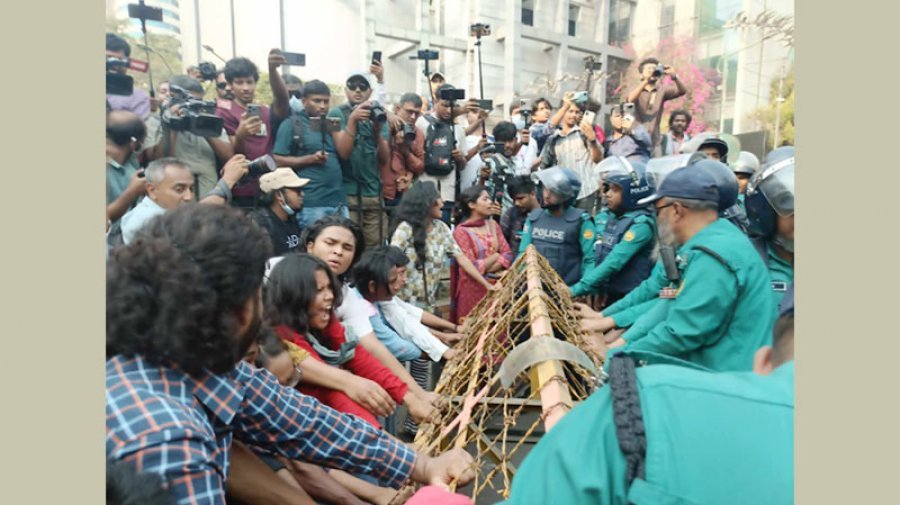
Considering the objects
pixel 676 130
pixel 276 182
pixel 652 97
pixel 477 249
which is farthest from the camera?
pixel 676 130

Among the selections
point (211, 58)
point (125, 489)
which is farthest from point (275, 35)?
point (125, 489)

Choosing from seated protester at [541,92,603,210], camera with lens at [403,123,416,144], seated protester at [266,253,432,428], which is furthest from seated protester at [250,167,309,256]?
seated protester at [541,92,603,210]

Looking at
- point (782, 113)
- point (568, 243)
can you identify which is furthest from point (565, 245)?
point (782, 113)

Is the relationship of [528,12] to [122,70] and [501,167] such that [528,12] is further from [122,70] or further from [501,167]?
[501,167]

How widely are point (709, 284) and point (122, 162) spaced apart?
1.49 metres

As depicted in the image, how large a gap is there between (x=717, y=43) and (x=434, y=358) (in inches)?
71.6

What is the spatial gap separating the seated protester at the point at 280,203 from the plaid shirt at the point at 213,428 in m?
1.83

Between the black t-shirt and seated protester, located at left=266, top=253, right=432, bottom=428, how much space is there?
3.51 ft

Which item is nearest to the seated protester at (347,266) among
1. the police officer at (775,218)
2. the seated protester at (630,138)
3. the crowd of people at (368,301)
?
the crowd of people at (368,301)

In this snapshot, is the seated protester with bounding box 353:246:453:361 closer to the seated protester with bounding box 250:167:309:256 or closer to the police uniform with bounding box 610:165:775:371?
the seated protester with bounding box 250:167:309:256

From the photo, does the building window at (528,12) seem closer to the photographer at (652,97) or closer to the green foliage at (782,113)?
Result: the photographer at (652,97)

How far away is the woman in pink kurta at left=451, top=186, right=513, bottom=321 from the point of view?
3639 mm

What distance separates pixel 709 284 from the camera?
3.43 feet

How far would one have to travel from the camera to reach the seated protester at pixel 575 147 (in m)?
4.77
